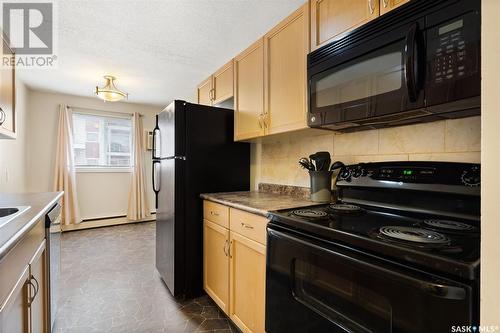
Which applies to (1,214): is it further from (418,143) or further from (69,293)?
(418,143)

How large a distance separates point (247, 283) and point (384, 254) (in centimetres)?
99

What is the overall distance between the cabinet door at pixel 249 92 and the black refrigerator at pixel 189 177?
0.18m

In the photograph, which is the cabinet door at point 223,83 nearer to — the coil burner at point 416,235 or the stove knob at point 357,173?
the stove knob at point 357,173

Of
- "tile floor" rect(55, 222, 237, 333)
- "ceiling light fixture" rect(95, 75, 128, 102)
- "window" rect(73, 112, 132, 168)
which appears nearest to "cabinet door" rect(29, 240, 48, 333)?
"tile floor" rect(55, 222, 237, 333)

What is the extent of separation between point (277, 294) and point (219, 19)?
1869 millimetres

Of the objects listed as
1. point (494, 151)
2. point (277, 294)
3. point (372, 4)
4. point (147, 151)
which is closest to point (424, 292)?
point (494, 151)

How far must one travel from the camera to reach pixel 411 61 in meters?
0.98

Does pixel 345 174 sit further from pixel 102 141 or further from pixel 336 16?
pixel 102 141

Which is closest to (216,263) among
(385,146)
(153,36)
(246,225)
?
(246,225)


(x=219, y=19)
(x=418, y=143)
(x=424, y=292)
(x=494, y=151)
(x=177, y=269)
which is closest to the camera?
(x=494, y=151)

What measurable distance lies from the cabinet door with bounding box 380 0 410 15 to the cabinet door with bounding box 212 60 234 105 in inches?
55.6

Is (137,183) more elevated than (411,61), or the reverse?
(411,61)

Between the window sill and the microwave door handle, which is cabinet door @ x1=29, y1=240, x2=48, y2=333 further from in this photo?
the window sill

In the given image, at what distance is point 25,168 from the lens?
Result: 12.0ft
